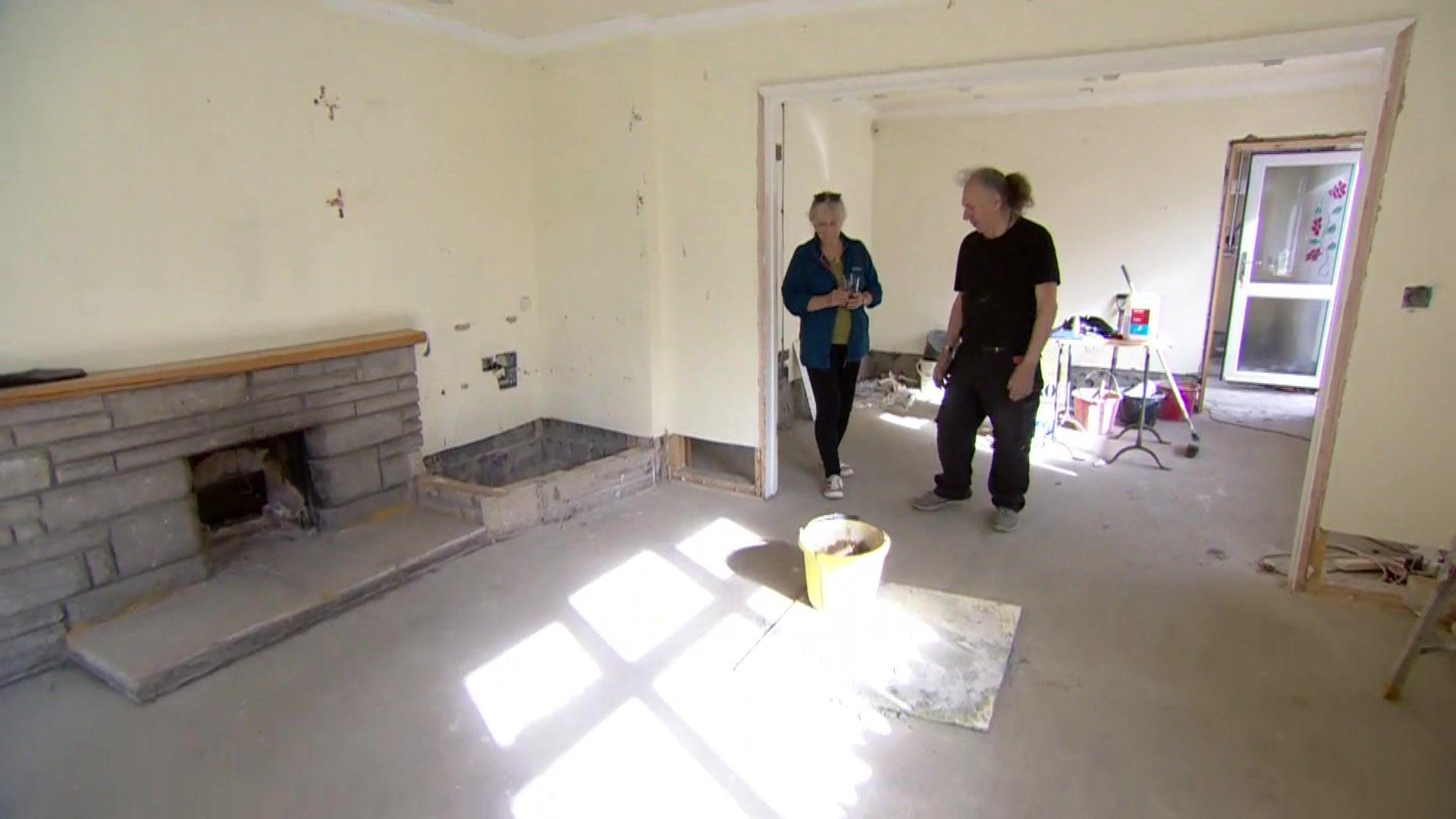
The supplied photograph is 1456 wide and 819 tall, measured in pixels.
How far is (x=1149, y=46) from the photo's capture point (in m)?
2.65

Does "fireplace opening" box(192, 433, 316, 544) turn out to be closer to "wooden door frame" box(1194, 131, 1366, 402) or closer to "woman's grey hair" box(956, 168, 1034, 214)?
"woman's grey hair" box(956, 168, 1034, 214)

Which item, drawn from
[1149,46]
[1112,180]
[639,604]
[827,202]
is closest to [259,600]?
[639,604]

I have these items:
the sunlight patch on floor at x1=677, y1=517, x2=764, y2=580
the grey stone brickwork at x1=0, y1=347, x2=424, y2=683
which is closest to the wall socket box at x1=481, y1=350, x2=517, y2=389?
the grey stone brickwork at x1=0, y1=347, x2=424, y2=683

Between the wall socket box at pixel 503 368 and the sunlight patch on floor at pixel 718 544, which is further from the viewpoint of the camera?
the wall socket box at pixel 503 368

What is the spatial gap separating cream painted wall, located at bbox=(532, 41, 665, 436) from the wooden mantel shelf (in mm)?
874

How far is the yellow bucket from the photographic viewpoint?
255 cm

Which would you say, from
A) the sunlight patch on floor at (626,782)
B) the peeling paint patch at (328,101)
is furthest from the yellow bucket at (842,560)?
the peeling paint patch at (328,101)

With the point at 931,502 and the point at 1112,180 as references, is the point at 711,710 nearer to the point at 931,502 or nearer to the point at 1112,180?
the point at 931,502

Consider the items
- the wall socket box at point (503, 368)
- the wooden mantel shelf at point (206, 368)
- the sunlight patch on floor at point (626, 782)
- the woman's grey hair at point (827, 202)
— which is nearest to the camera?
the sunlight patch on floor at point (626, 782)

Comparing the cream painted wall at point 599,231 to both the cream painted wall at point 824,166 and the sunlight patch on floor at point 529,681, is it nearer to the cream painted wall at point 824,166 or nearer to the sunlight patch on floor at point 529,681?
the cream painted wall at point 824,166

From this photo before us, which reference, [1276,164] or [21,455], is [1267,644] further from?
[1276,164]

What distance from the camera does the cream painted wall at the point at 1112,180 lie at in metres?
5.26

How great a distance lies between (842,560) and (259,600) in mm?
2042

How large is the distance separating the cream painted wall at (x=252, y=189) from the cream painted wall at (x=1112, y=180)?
11.6 feet
